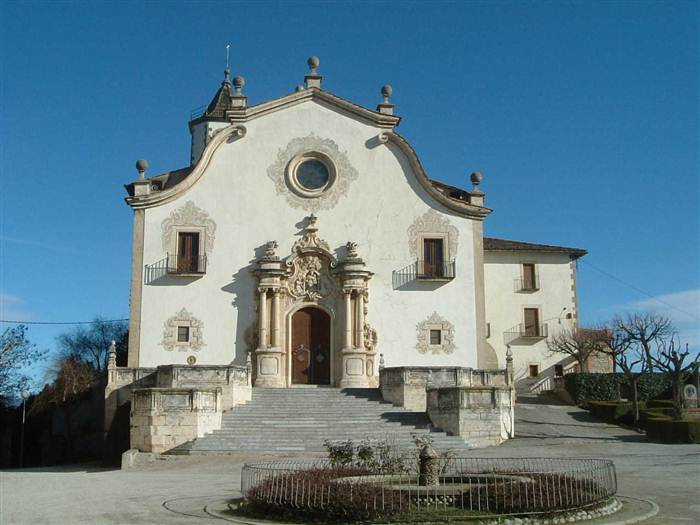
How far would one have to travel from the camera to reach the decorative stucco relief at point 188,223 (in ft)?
102

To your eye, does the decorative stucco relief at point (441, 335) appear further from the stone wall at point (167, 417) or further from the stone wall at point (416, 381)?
the stone wall at point (167, 417)

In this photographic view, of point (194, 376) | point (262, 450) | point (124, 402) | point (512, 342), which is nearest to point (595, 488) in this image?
point (262, 450)

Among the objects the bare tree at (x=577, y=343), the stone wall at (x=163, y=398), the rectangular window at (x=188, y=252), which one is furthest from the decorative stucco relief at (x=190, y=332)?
the bare tree at (x=577, y=343)

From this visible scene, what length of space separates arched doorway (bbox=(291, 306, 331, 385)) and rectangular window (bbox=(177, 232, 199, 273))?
4373 mm

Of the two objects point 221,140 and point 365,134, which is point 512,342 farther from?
point 221,140

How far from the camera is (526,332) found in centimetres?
3797

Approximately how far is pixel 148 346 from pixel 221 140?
859 centimetres

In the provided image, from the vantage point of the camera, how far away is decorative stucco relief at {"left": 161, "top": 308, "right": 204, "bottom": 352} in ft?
99.5

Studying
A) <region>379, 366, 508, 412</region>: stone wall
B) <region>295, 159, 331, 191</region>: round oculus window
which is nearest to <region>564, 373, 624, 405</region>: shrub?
<region>379, 366, 508, 412</region>: stone wall

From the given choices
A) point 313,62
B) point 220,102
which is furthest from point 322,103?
point 220,102

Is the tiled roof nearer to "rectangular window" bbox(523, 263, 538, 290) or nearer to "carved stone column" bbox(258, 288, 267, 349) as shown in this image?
"rectangular window" bbox(523, 263, 538, 290)

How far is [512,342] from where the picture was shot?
37.9m

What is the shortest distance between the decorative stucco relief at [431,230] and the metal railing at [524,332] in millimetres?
7548

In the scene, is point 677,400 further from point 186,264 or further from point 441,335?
point 186,264
